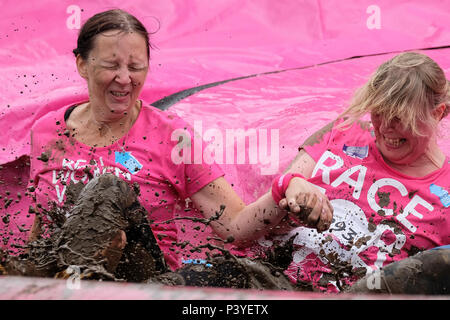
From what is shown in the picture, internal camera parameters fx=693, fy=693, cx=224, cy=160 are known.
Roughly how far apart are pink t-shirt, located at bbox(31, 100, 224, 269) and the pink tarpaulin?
0.36m

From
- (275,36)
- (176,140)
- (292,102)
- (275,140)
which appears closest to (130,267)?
(176,140)

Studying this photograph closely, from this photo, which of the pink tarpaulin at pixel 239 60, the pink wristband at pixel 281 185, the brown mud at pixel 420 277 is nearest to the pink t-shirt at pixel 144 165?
the pink wristband at pixel 281 185

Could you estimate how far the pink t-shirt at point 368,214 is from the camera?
155cm

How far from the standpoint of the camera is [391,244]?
5.10ft

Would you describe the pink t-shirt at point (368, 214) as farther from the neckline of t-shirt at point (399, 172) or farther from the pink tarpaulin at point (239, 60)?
the pink tarpaulin at point (239, 60)

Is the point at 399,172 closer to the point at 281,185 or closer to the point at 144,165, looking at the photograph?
the point at 281,185

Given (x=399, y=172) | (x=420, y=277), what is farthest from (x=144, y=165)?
(x=420, y=277)

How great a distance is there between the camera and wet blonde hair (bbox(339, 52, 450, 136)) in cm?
150

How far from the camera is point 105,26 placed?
1.66 m

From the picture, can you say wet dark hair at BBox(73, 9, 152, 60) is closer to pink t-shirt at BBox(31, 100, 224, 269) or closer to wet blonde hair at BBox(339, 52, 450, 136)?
pink t-shirt at BBox(31, 100, 224, 269)

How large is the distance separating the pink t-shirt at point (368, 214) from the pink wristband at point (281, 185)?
0.18 m

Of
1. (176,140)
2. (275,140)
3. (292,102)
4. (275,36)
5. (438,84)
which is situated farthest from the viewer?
(275,36)
